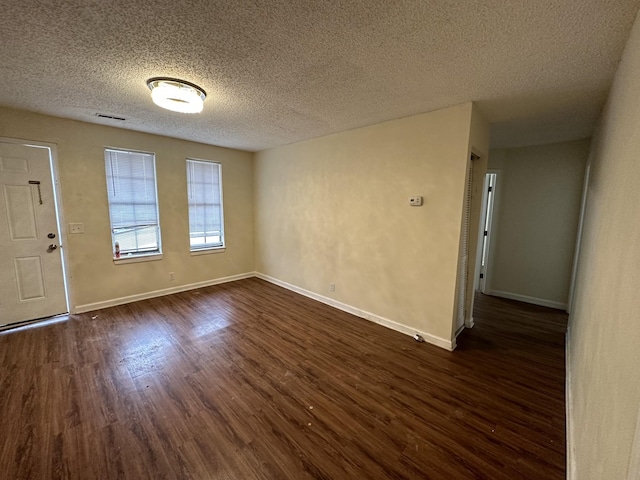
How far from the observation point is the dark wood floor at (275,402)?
5.12ft

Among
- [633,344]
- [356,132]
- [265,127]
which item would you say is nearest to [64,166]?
[265,127]

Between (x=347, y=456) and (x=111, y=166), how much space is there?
4.47 meters

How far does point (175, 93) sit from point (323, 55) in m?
1.32

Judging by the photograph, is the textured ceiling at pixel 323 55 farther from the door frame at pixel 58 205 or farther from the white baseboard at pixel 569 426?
the white baseboard at pixel 569 426

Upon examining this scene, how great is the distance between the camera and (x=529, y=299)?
14.0ft

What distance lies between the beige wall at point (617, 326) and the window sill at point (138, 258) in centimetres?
493

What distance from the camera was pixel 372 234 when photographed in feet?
11.2

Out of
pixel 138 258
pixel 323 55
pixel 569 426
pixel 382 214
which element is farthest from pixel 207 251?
pixel 569 426

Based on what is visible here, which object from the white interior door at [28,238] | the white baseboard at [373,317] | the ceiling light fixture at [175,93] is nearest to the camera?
the ceiling light fixture at [175,93]

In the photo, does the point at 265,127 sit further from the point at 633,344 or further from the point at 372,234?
the point at 633,344

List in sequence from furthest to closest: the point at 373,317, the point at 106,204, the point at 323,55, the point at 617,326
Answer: the point at 106,204 < the point at 373,317 < the point at 323,55 < the point at 617,326

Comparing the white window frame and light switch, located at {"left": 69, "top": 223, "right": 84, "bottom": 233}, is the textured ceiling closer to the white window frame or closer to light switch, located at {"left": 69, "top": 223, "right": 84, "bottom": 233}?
light switch, located at {"left": 69, "top": 223, "right": 84, "bottom": 233}

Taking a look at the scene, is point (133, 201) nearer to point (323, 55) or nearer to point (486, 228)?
point (323, 55)

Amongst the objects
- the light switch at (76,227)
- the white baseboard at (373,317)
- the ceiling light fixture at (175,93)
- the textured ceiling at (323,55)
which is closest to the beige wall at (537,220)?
the textured ceiling at (323,55)
